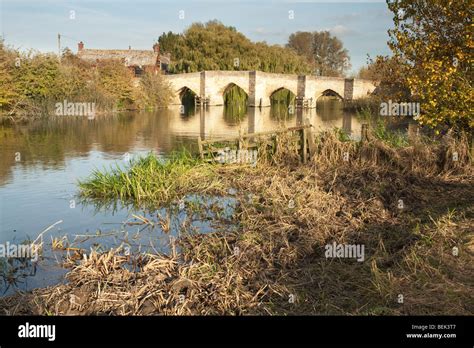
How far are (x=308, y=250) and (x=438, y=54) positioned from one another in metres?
7.08

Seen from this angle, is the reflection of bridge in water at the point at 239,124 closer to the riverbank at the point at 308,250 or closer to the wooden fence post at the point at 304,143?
the wooden fence post at the point at 304,143

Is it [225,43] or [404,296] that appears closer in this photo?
[404,296]

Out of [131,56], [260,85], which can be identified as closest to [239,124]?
[260,85]

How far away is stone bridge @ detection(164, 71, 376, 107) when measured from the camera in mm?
54281

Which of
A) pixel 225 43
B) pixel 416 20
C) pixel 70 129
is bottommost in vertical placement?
pixel 70 129

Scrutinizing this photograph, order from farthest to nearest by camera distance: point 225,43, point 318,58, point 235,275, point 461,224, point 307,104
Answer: point 318,58 → point 225,43 → point 307,104 → point 461,224 → point 235,275

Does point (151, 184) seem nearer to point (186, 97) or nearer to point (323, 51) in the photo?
point (186, 97)

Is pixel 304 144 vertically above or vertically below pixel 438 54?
below

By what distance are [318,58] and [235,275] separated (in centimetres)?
7960

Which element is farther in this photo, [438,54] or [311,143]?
[311,143]

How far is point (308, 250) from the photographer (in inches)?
286
